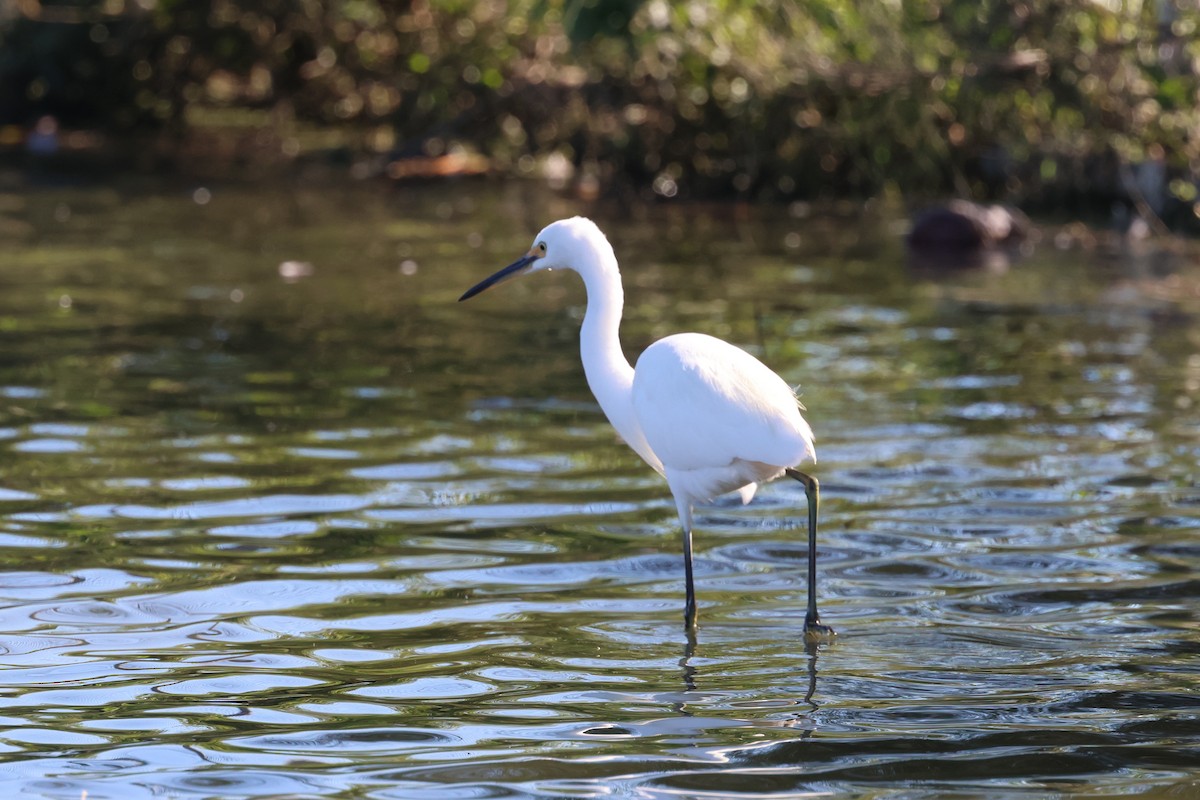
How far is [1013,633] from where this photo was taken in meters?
5.30

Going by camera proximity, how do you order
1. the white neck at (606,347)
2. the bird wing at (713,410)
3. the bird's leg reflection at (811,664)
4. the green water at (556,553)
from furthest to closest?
1. the white neck at (606,347)
2. the bird wing at (713,410)
3. the bird's leg reflection at (811,664)
4. the green water at (556,553)

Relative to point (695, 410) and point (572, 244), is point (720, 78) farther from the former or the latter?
point (695, 410)

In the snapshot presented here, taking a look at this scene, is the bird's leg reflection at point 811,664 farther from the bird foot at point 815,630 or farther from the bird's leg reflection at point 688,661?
the bird's leg reflection at point 688,661

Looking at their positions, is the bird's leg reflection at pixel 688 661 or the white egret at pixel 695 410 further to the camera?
the white egret at pixel 695 410

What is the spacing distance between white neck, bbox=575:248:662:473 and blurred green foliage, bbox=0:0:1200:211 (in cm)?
981

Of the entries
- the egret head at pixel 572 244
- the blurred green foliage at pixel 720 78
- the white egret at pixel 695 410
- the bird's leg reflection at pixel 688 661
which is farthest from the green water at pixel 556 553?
the blurred green foliage at pixel 720 78

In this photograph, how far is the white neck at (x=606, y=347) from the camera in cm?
568

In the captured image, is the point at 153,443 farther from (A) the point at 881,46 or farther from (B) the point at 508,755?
(A) the point at 881,46

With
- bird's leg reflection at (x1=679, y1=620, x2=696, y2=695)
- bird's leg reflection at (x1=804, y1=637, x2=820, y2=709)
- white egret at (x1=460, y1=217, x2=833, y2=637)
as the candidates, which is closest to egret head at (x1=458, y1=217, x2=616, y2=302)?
white egret at (x1=460, y1=217, x2=833, y2=637)

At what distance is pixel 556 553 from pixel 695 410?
1.26 m

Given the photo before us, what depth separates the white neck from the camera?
5676 millimetres

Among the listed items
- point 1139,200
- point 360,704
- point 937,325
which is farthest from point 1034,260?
point 360,704

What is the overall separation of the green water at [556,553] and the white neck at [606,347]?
0.62 m

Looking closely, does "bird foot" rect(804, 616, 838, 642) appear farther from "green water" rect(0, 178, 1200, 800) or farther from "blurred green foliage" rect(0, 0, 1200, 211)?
"blurred green foliage" rect(0, 0, 1200, 211)
